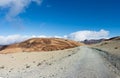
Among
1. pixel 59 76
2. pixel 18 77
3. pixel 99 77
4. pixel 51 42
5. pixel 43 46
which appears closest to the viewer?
pixel 99 77

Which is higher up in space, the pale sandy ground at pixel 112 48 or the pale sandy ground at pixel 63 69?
the pale sandy ground at pixel 112 48

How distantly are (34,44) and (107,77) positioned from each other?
83576 mm

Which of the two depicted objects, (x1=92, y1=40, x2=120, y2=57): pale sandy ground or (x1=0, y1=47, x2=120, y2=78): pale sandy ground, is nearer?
(x1=0, y1=47, x2=120, y2=78): pale sandy ground

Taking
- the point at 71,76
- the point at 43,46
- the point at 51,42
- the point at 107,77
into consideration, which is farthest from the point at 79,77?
Result: the point at 51,42

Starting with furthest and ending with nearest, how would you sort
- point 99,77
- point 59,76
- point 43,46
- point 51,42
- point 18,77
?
1. point 51,42
2. point 43,46
3. point 18,77
4. point 59,76
5. point 99,77

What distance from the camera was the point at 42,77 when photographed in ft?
59.5

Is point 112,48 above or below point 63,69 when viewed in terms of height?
above

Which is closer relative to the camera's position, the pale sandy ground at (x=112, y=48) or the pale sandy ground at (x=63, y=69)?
the pale sandy ground at (x=63, y=69)

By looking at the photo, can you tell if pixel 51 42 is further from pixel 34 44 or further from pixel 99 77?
pixel 99 77

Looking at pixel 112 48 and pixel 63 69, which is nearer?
pixel 63 69

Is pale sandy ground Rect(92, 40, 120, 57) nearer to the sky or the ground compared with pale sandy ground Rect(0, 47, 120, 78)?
nearer to the sky

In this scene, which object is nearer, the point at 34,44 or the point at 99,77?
the point at 99,77

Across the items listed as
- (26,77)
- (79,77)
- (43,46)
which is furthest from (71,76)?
(43,46)

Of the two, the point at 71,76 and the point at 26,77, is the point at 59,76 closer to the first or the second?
the point at 71,76
